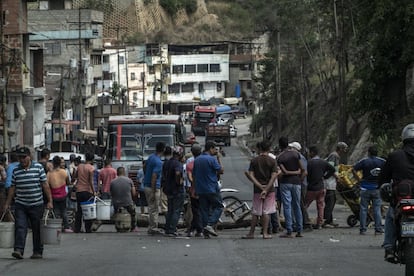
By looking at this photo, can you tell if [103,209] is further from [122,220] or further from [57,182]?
[57,182]

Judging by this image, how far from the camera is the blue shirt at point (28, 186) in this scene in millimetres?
15719

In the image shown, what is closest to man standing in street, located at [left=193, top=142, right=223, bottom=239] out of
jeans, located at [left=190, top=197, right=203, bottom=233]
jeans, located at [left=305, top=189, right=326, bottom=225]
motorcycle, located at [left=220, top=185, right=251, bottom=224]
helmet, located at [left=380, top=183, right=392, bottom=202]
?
jeans, located at [left=190, top=197, right=203, bottom=233]

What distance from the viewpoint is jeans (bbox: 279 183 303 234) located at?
19.6 metres

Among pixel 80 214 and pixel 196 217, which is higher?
Result: pixel 196 217

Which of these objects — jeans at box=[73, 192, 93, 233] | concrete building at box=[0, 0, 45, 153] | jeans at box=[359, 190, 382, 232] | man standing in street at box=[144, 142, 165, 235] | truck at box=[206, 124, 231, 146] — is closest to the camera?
jeans at box=[359, 190, 382, 232]

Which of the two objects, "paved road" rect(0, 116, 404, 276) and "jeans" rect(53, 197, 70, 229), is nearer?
"paved road" rect(0, 116, 404, 276)

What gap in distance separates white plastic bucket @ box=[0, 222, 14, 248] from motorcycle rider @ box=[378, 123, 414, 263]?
22.9ft

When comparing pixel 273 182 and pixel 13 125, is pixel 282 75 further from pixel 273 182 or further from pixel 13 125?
pixel 273 182

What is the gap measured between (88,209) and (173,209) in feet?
8.99

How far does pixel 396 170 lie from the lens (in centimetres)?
1223

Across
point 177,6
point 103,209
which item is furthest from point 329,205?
point 177,6

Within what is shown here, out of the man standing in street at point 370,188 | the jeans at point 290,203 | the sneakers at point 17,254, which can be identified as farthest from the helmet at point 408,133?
the jeans at point 290,203

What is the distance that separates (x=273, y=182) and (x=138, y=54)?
107 metres

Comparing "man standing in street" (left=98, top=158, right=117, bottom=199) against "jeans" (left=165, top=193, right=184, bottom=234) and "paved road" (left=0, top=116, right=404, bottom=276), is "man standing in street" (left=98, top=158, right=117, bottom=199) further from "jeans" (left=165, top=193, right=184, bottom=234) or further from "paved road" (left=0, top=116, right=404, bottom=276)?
"jeans" (left=165, top=193, right=184, bottom=234)
